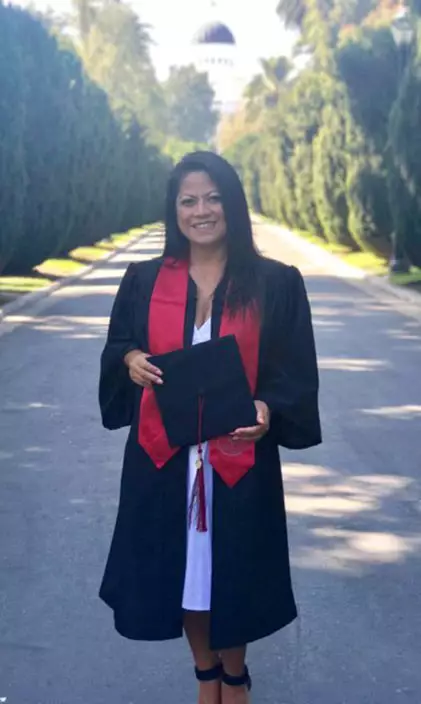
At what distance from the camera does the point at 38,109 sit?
26.8 meters

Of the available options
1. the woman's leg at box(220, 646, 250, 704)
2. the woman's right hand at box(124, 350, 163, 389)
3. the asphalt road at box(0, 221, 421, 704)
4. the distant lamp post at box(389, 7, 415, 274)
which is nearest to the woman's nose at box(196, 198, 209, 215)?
the woman's right hand at box(124, 350, 163, 389)

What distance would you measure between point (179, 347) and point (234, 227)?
0.36m

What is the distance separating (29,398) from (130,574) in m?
7.49

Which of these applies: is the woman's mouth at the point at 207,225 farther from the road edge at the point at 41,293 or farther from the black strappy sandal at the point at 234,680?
the road edge at the point at 41,293

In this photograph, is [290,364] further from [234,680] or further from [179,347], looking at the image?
[234,680]

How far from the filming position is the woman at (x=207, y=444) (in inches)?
136

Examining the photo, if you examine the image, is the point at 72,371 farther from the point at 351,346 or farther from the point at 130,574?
the point at 130,574

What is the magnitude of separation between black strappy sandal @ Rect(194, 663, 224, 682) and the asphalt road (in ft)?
1.90

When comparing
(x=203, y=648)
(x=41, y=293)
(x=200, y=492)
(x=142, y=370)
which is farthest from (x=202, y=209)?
(x=41, y=293)

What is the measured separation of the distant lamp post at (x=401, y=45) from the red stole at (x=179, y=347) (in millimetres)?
21657

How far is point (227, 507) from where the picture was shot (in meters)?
3.46

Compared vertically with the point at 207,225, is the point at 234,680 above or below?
below

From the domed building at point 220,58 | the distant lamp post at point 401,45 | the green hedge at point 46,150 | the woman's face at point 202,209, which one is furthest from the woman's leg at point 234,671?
the domed building at point 220,58

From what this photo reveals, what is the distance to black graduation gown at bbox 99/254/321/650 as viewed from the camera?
11.4 feet
